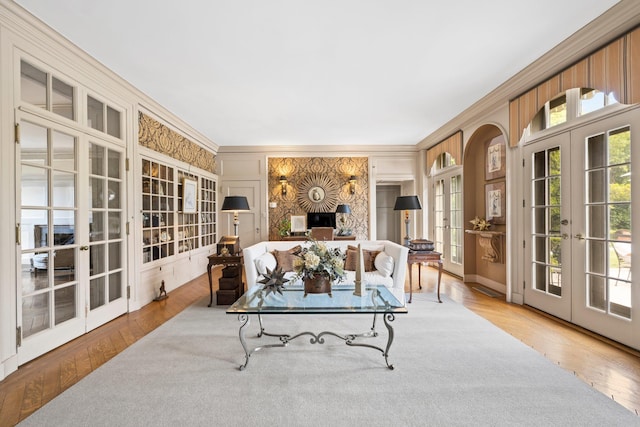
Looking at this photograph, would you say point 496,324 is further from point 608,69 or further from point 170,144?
point 170,144

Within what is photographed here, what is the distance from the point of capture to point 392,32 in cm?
265

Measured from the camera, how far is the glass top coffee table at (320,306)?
7.52ft

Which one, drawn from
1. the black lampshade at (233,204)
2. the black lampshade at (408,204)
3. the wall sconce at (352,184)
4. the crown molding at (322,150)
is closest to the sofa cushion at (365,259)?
the black lampshade at (408,204)

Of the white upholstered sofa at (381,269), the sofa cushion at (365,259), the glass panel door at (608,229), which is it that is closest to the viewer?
the glass panel door at (608,229)

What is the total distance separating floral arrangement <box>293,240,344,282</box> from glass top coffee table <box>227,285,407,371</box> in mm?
185

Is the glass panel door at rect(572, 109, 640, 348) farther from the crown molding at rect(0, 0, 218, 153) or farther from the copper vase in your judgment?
the crown molding at rect(0, 0, 218, 153)

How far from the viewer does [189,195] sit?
5312mm

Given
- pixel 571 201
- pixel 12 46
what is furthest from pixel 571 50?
pixel 12 46

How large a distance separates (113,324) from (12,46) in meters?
2.69

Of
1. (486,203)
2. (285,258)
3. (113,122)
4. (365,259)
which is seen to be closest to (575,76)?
(486,203)

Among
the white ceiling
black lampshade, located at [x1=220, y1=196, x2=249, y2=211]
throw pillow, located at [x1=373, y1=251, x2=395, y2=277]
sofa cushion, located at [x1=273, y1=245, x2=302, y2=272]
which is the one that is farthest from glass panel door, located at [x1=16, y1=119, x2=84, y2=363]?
throw pillow, located at [x1=373, y1=251, x2=395, y2=277]

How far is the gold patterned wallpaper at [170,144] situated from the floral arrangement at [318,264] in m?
2.88

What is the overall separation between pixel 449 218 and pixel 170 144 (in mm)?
5186

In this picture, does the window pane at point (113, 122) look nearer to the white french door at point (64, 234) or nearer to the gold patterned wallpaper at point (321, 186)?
the white french door at point (64, 234)
